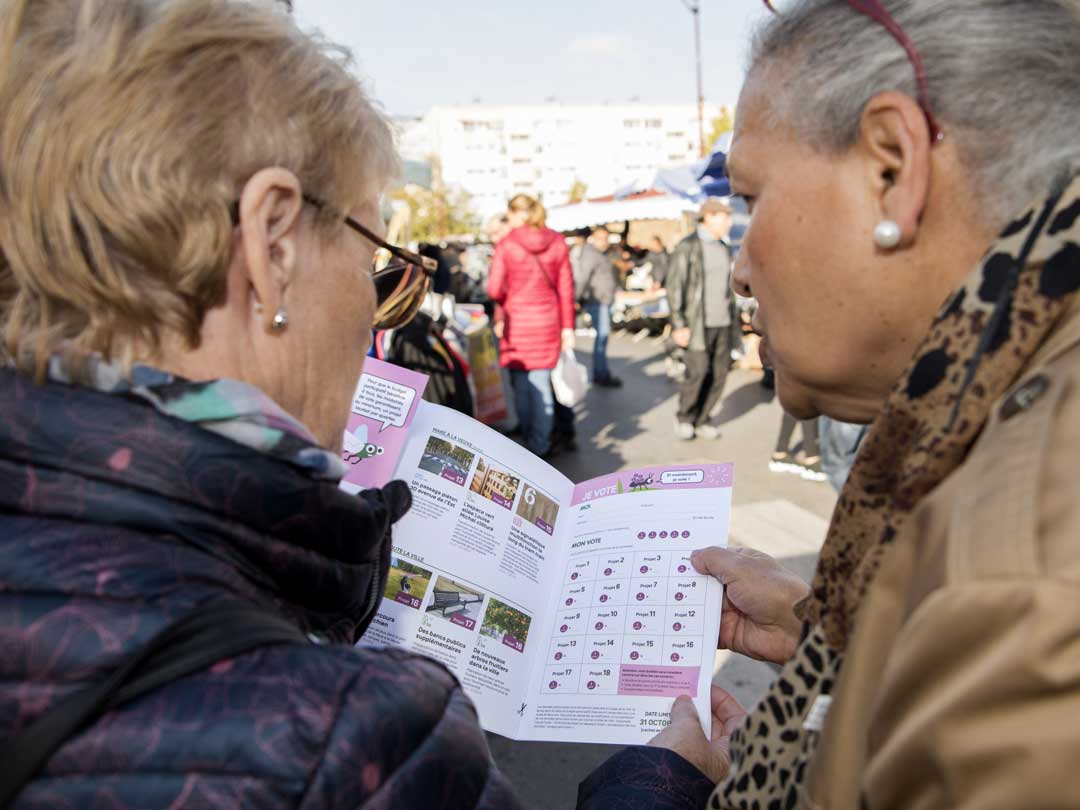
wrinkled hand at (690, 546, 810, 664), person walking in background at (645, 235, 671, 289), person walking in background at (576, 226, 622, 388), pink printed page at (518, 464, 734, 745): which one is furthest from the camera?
person walking in background at (645, 235, 671, 289)

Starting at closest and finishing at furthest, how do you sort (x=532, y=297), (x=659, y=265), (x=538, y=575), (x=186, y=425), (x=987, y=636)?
(x=987, y=636), (x=186, y=425), (x=538, y=575), (x=532, y=297), (x=659, y=265)

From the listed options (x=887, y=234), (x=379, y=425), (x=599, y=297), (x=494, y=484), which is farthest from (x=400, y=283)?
(x=599, y=297)

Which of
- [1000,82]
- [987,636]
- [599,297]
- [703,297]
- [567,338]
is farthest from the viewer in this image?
[599,297]

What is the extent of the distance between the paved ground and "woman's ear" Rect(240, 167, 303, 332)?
231cm

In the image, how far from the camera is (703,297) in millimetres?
6844

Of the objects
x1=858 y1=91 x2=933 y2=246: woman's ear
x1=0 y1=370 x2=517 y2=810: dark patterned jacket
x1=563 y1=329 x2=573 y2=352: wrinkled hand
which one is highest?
x1=563 y1=329 x2=573 y2=352: wrinkled hand

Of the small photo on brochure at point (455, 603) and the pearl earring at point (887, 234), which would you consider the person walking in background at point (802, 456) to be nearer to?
the small photo on brochure at point (455, 603)

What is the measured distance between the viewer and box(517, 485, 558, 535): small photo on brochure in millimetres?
1538

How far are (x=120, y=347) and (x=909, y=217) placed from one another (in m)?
Answer: 0.90

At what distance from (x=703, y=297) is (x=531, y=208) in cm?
167

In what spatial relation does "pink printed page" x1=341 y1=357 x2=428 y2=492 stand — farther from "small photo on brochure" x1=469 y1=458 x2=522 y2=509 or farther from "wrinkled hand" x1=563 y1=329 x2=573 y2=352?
"wrinkled hand" x1=563 y1=329 x2=573 y2=352

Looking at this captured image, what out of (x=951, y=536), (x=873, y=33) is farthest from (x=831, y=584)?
(x=873, y=33)

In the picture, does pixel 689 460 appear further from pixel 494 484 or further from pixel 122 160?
pixel 122 160

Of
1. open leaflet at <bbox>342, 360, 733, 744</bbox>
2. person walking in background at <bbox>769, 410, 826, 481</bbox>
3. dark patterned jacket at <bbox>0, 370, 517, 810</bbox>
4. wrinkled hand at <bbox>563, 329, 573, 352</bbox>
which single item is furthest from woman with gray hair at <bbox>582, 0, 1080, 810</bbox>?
wrinkled hand at <bbox>563, 329, 573, 352</bbox>
